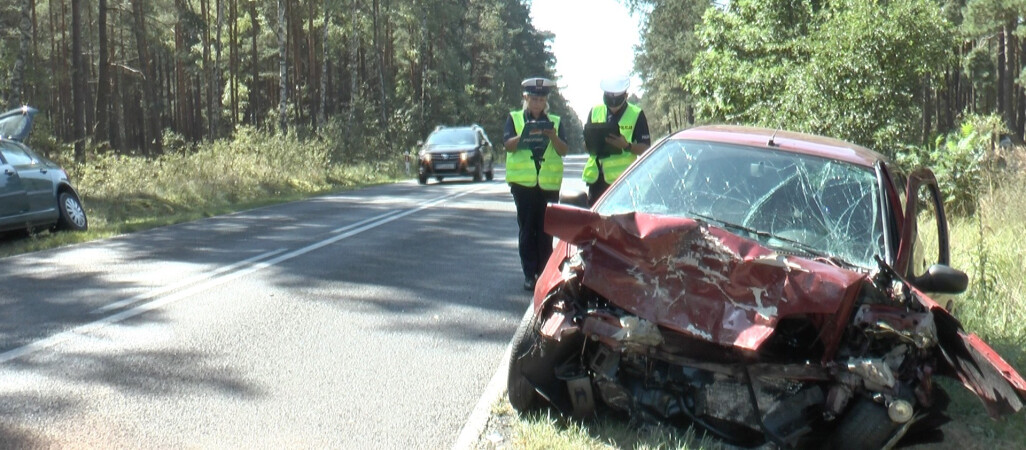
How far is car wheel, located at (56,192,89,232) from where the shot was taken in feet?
49.5

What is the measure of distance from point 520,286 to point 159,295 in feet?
10.6

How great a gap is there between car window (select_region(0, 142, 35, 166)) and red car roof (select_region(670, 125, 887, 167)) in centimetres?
1109

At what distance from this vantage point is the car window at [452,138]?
31.2 metres

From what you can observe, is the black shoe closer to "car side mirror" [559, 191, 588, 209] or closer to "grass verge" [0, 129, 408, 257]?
"car side mirror" [559, 191, 588, 209]

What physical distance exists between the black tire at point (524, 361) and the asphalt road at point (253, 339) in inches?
13.9

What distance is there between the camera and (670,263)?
15.5ft

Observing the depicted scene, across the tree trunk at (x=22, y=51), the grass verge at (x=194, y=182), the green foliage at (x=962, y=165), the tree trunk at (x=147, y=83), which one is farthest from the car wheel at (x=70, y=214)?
the tree trunk at (x=147, y=83)

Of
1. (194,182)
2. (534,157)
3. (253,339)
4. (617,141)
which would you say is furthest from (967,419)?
(194,182)

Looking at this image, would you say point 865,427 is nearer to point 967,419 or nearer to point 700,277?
point 700,277

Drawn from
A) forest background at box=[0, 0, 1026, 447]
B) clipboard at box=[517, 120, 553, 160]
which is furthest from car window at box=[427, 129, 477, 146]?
clipboard at box=[517, 120, 553, 160]

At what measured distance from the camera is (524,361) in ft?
17.2

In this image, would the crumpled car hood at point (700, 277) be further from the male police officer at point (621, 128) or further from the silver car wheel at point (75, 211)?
the silver car wheel at point (75, 211)

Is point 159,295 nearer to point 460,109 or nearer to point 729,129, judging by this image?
point 729,129

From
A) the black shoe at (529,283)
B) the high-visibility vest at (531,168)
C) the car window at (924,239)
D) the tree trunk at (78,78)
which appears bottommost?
the black shoe at (529,283)
